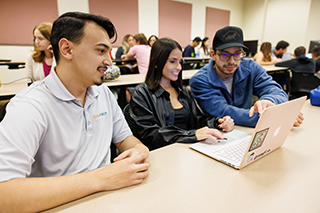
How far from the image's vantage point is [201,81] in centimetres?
163

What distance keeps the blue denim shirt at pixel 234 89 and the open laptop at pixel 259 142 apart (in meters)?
0.47

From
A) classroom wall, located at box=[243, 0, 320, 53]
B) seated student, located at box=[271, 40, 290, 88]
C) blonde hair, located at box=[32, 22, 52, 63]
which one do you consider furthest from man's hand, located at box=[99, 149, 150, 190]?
classroom wall, located at box=[243, 0, 320, 53]

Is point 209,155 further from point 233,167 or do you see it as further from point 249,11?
point 249,11

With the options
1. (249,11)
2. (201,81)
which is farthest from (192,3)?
(201,81)

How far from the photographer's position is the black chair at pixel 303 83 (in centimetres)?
362

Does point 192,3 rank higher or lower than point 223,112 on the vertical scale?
higher

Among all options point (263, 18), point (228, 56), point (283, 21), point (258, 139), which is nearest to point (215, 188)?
point (258, 139)

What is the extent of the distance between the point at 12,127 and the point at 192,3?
26.0ft

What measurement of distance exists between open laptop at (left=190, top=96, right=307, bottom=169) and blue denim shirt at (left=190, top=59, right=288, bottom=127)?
0.47m

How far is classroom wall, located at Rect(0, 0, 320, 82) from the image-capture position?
6560 millimetres

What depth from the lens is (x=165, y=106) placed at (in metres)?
1.45

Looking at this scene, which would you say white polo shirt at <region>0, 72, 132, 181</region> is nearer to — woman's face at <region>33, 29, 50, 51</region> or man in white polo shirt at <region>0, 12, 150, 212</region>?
man in white polo shirt at <region>0, 12, 150, 212</region>

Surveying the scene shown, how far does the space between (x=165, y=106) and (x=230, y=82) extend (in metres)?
0.66

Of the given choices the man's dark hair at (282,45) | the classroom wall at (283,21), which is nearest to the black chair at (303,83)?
the man's dark hair at (282,45)
